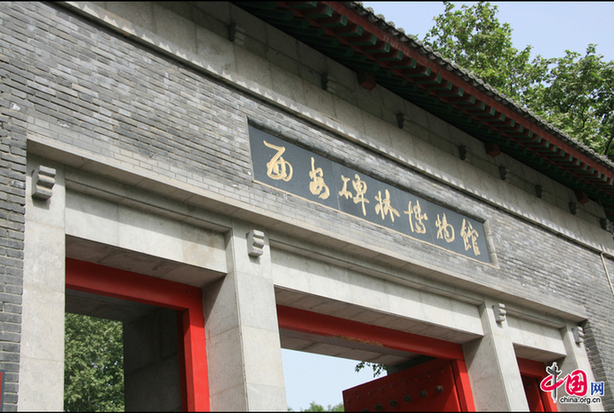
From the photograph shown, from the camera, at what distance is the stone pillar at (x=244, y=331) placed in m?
5.94

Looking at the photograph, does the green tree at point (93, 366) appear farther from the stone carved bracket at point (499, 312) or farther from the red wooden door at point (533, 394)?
the stone carved bracket at point (499, 312)

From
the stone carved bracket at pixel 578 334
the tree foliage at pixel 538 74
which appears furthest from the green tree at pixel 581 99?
the stone carved bracket at pixel 578 334

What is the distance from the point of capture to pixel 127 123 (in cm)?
601

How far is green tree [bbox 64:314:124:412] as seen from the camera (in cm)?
1772

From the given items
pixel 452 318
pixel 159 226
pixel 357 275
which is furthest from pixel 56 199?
pixel 452 318

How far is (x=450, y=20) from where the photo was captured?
697 inches

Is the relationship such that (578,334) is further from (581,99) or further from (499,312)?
(581,99)

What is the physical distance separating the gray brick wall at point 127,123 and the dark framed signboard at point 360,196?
12cm

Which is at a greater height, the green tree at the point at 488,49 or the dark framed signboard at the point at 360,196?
the green tree at the point at 488,49

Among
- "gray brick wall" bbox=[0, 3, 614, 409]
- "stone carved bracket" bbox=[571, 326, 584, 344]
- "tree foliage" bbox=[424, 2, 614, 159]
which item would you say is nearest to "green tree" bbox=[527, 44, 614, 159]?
"tree foliage" bbox=[424, 2, 614, 159]

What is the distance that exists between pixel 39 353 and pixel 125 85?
2.64 metres

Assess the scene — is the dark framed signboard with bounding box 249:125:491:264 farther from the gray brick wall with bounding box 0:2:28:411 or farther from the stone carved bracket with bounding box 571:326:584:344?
the gray brick wall with bounding box 0:2:28:411

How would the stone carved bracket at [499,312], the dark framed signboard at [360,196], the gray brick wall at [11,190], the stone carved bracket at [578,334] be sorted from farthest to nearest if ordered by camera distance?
the stone carved bracket at [578,334] → the stone carved bracket at [499,312] → the dark framed signboard at [360,196] → the gray brick wall at [11,190]

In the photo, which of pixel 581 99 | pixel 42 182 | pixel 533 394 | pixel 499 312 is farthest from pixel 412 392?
pixel 581 99
